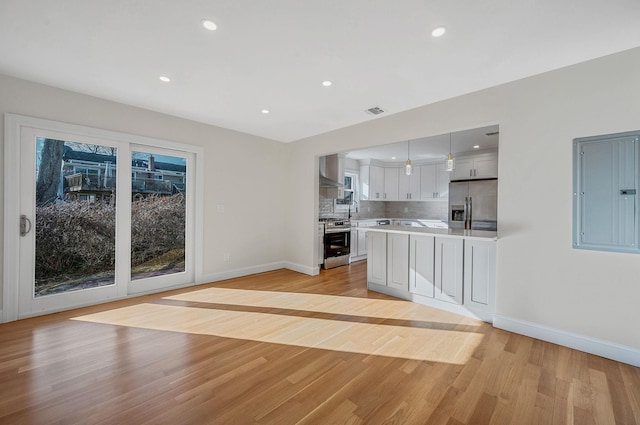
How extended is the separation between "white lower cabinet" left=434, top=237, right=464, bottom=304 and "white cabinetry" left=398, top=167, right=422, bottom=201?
398cm

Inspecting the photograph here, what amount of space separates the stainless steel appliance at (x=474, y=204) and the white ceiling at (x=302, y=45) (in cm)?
346

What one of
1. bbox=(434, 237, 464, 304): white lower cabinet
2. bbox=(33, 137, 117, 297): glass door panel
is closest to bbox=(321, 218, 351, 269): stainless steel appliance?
bbox=(434, 237, 464, 304): white lower cabinet

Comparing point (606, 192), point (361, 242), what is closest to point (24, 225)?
point (361, 242)

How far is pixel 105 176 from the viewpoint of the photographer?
3.43m

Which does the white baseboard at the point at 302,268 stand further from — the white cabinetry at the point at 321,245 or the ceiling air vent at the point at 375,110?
the ceiling air vent at the point at 375,110

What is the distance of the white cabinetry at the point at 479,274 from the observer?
291 cm

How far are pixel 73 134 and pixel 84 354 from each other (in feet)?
8.33

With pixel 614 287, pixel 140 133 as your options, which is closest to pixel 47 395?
pixel 140 133

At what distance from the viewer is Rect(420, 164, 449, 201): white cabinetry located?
6.66 metres

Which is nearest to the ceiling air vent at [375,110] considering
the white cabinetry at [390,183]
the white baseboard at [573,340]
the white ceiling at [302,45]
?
the white ceiling at [302,45]

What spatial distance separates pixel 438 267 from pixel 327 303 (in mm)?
1494

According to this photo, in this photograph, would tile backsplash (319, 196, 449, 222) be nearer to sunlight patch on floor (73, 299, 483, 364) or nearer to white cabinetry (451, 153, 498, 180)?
white cabinetry (451, 153, 498, 180)

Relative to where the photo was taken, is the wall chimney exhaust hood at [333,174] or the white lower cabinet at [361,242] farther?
the white lower cabinet at [361,242]

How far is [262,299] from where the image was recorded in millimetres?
3572
